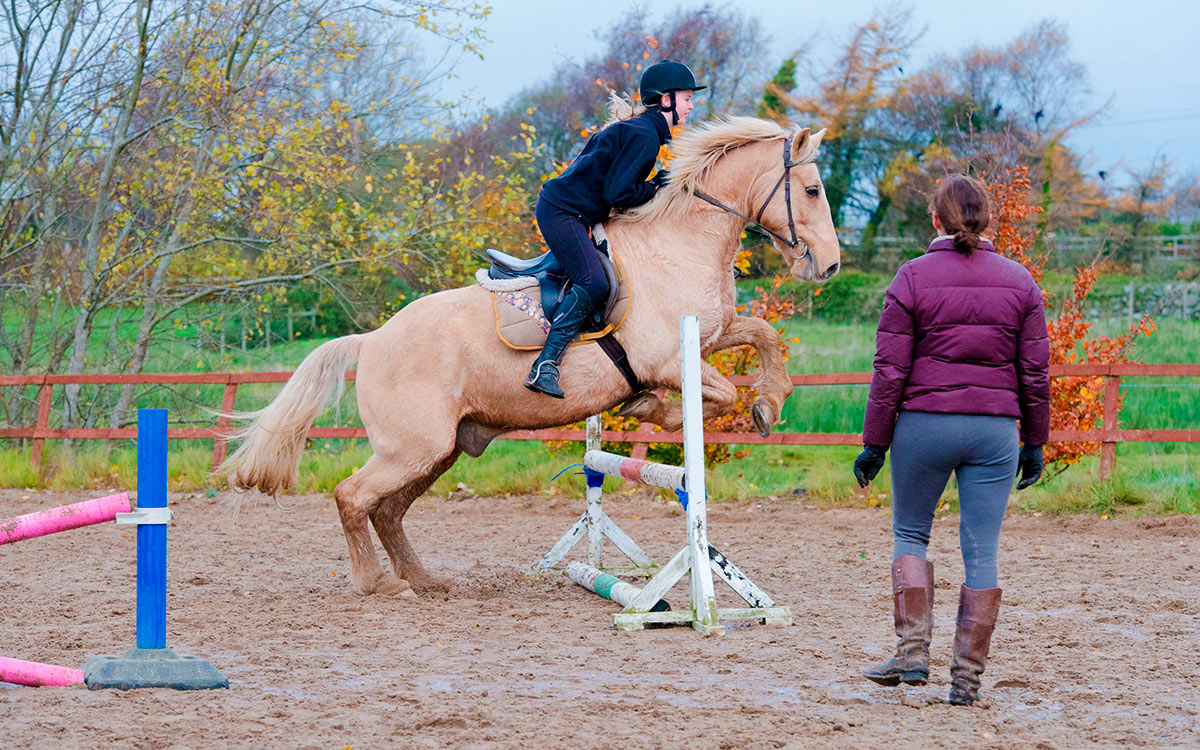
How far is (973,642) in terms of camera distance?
3.46 metres

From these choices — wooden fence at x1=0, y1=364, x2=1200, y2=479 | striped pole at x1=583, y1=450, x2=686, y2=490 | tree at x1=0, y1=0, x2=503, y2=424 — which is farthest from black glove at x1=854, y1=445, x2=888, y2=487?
tree at x1=0, y1=0, x2=503, y2=424

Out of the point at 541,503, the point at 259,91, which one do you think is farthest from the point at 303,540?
the point at 259,91

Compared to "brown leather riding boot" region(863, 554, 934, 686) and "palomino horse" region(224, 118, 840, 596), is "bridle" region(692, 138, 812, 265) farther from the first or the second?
"brown leather riding boot" region(863, 554, 934, 686)

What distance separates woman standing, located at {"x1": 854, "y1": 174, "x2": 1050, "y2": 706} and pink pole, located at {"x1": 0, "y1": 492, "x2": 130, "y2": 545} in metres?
2.49

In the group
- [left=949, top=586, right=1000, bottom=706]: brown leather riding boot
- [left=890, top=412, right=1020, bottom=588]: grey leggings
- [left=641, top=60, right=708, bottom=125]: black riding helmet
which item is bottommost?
[left=949, top=586, right=1000, bottom=706]: brown leather riding boot

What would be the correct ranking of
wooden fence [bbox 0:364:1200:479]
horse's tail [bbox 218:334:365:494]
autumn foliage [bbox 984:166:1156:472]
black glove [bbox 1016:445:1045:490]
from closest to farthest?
black glove [bbox 1016:445:1045:490], horse's tail [bbox 218:334:365:494], wooden fence [bbox 0:364:1200:479], autumn foliage [bbox 984:166:1156:472]

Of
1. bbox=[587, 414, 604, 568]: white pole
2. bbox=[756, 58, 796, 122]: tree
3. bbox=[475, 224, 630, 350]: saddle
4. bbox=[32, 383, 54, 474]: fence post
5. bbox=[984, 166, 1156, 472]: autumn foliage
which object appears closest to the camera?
bbox=[475, 224, 630, 350]: saddle

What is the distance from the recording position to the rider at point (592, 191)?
5.07 meters

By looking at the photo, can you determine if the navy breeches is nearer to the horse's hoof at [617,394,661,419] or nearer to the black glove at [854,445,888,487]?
the horse's hoof at [617,394,661,419]

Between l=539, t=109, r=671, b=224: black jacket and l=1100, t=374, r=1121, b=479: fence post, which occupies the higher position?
l=539, t=109, r=671, b=224: black jacket

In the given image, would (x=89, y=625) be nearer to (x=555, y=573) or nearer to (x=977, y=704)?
(x=555, y=573)

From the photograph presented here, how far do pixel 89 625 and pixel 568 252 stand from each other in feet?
9.03

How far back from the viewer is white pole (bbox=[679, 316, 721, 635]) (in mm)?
4691

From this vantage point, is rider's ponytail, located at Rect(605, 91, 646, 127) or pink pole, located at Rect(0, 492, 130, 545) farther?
rider's ponytail, located at Rect(605, 91, 646, 127)
